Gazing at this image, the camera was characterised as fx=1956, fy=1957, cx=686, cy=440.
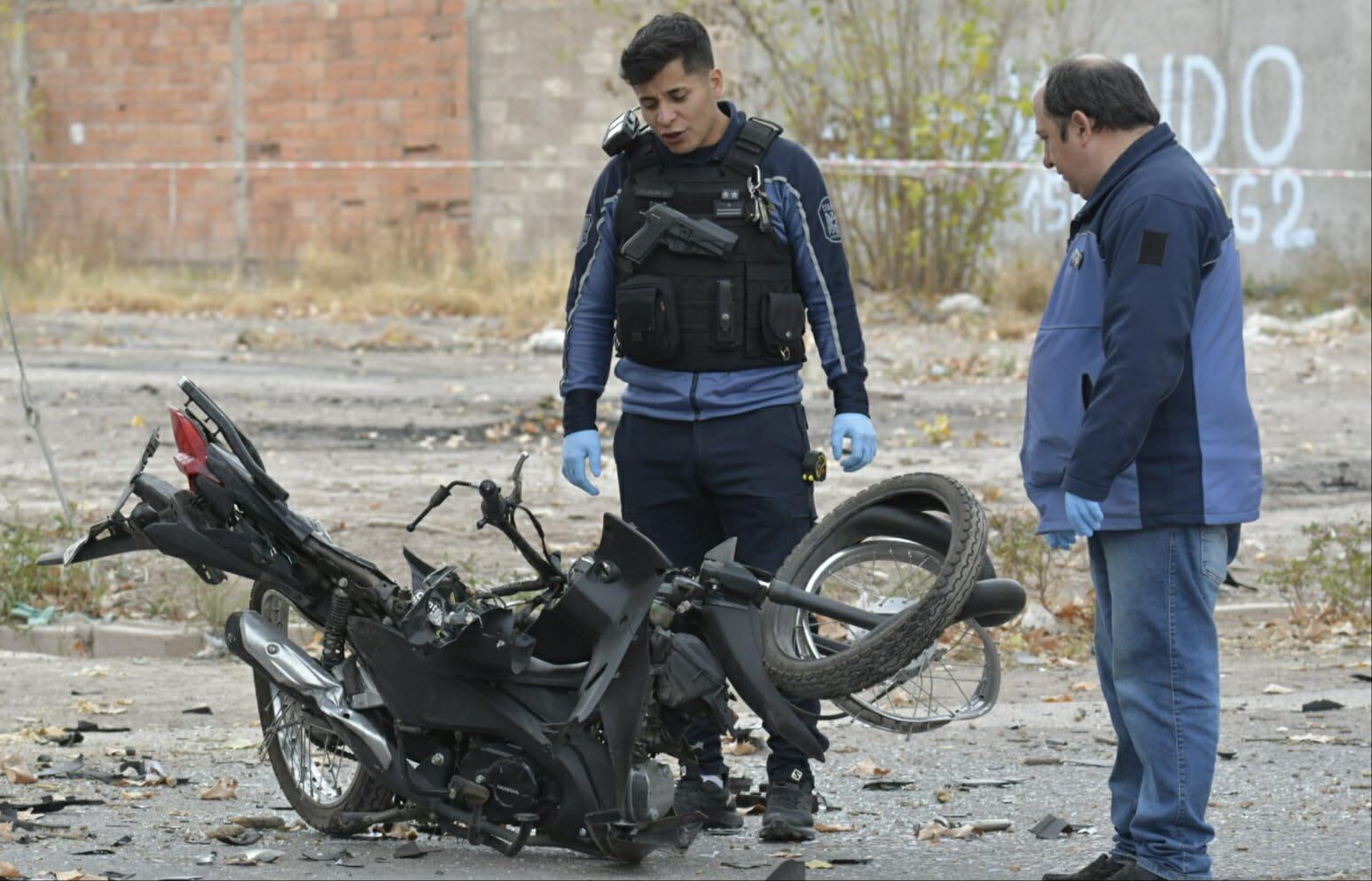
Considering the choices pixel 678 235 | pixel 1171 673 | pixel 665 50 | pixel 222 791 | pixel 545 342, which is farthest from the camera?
pixel 545 342

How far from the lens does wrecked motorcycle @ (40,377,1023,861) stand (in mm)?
4719

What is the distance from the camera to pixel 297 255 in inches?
1005

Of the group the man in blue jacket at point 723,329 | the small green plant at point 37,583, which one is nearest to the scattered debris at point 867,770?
the man in blue jacket at point 723,329

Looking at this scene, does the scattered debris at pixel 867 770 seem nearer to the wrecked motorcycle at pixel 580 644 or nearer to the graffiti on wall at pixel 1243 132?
the wrecked motorcycle at pixel 580 644

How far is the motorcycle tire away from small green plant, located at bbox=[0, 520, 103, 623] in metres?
4.76

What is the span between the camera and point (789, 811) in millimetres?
5379

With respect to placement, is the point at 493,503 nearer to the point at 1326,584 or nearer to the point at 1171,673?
the point at 1171,673

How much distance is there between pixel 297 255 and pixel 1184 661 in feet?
72.2

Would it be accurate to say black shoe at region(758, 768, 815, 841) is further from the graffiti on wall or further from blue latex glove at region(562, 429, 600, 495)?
the graffiti on wall

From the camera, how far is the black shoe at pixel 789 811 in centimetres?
535

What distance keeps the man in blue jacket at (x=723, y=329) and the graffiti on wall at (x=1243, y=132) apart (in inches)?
607

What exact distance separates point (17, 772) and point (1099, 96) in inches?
146

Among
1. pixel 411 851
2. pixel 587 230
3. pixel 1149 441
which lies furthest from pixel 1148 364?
pixel 411 851

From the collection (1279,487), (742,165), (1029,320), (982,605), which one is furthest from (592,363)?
(1029,320)
